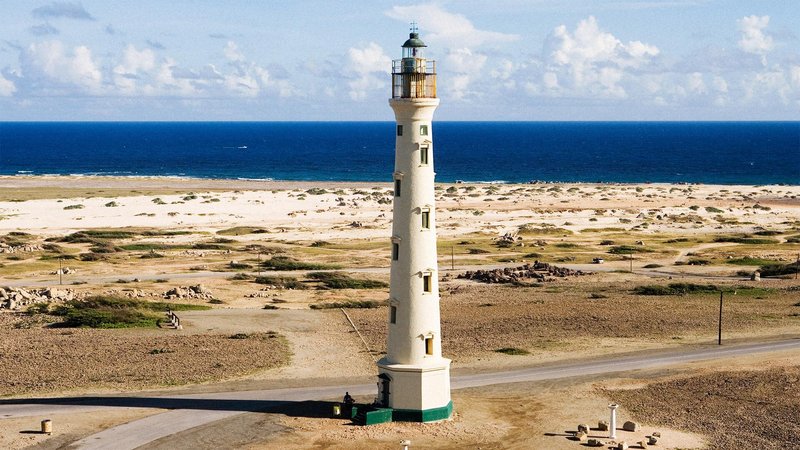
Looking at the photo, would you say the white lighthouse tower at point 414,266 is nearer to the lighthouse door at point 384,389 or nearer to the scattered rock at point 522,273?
the lighthouse door at point 384,389

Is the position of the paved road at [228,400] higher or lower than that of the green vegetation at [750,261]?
lower

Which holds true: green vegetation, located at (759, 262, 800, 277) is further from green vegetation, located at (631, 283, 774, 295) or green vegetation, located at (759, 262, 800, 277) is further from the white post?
the white post

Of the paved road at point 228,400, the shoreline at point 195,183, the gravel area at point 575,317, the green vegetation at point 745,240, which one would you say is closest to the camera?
the paved road at point 228,400

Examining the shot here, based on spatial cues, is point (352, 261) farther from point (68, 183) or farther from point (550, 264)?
point (68, 183)

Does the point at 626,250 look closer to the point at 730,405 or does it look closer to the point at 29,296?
the point at 730,405

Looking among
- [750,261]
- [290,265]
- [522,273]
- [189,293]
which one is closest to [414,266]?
[189,293]

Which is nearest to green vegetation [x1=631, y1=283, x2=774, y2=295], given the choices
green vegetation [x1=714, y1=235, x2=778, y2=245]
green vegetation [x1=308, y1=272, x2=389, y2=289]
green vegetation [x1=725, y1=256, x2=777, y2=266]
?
green vegetation [x1=725, y1=256, x2=777, y2=266]

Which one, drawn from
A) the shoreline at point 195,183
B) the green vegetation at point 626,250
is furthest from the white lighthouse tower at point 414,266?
the shoreline at point 195,183
